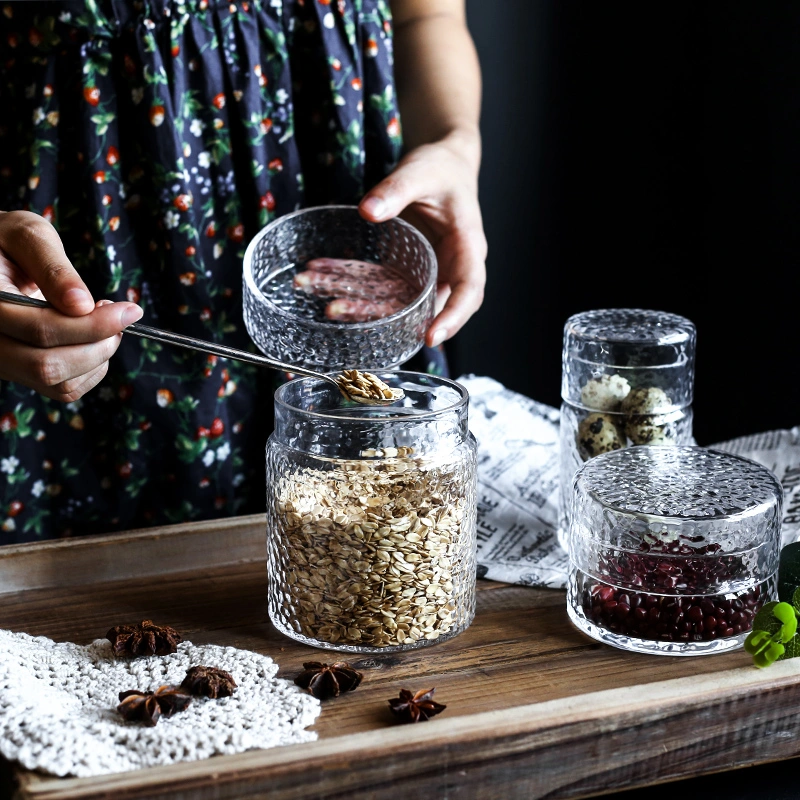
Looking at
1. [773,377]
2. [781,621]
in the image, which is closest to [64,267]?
[781,621]

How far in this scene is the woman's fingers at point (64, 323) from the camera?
2.82 ft

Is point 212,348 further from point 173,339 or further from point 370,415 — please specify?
point 370,415

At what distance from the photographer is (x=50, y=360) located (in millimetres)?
882

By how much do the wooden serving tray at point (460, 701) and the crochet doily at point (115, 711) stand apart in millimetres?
19

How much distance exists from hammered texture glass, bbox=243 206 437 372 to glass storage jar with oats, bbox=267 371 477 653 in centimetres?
16

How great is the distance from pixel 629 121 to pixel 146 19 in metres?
1.06

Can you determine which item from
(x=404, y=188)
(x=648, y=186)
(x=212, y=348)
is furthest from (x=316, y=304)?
(x=648, y=186)

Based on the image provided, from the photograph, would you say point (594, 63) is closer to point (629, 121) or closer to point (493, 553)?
point (629, 121)

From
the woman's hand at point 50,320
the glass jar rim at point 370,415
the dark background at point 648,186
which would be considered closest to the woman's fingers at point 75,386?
the woman's hand at point 50,320

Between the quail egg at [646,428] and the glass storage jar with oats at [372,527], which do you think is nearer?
the glass storage jar with oats at [372,527]

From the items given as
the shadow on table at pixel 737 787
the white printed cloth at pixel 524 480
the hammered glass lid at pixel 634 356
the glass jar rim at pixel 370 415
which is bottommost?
the shadow on table at pixel 737 787

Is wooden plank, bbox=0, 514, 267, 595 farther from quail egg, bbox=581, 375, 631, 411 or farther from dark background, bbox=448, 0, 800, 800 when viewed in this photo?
dark background, bbox=448, 0, 800, 800

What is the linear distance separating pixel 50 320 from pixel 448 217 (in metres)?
0.53

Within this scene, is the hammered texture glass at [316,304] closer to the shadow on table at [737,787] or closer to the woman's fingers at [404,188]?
the woman's fingers at [404,188]
